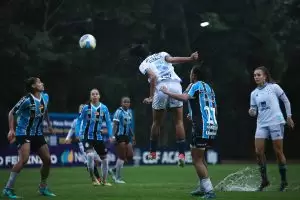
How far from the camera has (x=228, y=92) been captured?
4678 centimetres

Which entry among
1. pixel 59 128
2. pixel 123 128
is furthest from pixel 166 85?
pixel 59 128

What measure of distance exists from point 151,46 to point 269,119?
30.0 meters

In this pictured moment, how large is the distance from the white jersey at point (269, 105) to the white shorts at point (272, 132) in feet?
0.25

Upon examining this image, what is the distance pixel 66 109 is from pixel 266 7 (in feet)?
48.4

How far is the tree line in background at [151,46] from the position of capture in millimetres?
40719

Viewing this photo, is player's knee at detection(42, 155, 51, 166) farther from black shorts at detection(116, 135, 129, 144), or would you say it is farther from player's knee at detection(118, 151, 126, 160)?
black shorts at detection(116, 135, 129, 144)

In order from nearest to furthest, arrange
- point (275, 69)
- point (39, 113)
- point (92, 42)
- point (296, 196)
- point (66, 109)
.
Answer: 1. point (296, 196)
2. point (39, 113)
3. point (92, 42)
4. point (66, 109)
5. point (275, 69)

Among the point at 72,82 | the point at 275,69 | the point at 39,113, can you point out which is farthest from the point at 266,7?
the point at 39,113

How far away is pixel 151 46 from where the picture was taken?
148 feet

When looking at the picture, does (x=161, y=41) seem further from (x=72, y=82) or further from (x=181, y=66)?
(x=72, y=82)

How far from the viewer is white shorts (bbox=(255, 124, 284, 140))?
1546cm

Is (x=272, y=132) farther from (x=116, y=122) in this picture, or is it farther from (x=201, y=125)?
(x=116, y=122)

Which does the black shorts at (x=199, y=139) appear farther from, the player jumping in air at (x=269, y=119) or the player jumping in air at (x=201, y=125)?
the player jumping in air at (x=269, y=119)

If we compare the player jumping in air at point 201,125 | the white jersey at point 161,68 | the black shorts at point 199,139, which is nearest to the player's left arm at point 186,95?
the player jumping in air at point 201,125
